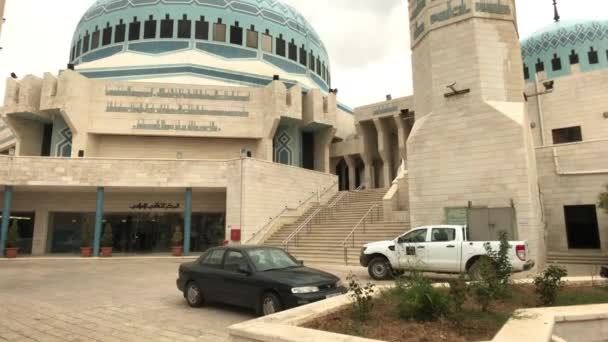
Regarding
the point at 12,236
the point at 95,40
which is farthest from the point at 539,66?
the point at 12,236

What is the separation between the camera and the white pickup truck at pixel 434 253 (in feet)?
33.1

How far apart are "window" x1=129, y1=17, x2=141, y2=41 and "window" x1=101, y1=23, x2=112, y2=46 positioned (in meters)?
2.17

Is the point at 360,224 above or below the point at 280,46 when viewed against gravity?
below

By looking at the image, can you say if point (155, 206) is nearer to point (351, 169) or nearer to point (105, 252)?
point (105, 252)

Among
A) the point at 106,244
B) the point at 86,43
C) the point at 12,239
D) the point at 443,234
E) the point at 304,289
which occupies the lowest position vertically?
the point at 304,289

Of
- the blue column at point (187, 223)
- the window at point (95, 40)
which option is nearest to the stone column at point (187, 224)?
the blue column at point (187, 223)

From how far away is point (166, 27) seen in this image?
113 feet

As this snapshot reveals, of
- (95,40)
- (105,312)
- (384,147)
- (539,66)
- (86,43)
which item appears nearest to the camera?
(105,312)

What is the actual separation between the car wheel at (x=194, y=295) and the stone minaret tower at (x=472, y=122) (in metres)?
10.2

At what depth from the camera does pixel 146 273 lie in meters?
14.5

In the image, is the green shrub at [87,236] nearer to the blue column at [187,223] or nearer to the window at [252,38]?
the blue column at [187,223]

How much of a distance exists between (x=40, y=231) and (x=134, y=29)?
19713mm

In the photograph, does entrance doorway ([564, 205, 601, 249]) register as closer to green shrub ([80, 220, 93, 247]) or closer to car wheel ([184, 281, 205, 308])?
car wheel ([184, 281, 205, 308])

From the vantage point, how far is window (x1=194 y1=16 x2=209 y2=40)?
3431cm
